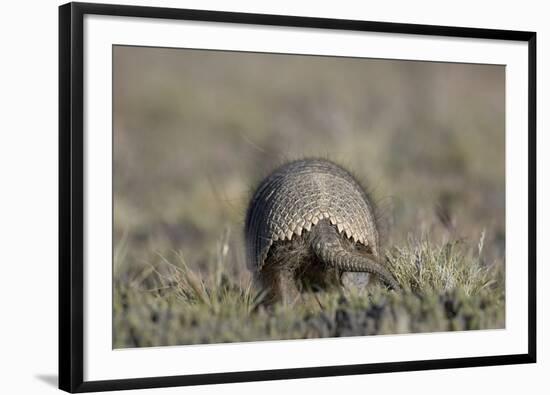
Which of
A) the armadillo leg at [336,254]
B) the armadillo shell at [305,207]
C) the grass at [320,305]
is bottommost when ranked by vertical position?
the grass at [320,305]

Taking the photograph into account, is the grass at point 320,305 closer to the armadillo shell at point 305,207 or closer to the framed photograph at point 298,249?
the framed photograph at point 298,249

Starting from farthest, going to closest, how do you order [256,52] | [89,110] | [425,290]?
[425,290], [256,52], [89,110]

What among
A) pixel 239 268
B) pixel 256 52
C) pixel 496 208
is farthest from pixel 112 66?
pixel 496 208

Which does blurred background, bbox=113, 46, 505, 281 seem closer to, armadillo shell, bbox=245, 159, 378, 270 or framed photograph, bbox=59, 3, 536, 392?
framed photograph, bbox=59, 3, 536, 392

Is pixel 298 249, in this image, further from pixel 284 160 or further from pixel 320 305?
pixel 284 160

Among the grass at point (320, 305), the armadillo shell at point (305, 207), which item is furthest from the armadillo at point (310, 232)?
the grass at point (320, 305)

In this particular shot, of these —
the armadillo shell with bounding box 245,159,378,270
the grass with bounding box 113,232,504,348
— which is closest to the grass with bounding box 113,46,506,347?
the grass with bounding box 113,232,504,348

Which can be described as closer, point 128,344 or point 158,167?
point 128,344

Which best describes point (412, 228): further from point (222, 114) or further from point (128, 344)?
point (222, 114)
